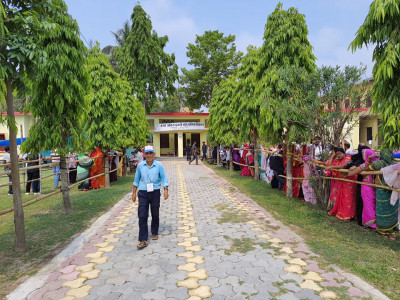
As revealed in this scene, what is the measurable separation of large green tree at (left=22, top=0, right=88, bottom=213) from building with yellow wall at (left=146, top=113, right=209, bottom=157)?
22.2 metres

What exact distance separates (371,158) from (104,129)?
8.31m

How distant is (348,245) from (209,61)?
29.2m

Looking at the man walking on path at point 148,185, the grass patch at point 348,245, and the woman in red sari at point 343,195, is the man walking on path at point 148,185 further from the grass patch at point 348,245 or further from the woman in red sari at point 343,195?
the woman in red sari at point 343,195

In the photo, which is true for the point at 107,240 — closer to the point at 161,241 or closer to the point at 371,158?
the point at 161,241

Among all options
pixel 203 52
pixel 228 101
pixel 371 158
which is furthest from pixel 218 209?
pixel 203 52

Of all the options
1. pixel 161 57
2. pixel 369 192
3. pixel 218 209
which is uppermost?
pixel 161 57

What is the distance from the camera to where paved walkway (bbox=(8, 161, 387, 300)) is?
3.13 metres

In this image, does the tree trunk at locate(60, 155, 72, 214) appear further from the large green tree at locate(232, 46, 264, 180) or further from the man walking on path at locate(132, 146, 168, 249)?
the large green tree at locate(232, 46, 264, 180)

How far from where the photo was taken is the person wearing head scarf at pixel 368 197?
5.12 m

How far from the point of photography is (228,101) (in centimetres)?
1667

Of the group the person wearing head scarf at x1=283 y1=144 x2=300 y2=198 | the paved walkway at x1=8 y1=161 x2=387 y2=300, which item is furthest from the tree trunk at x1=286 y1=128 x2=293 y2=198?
the paved walkway at x1=8 y1=161 x2=387 y2=300

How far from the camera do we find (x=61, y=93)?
6109 millimetres

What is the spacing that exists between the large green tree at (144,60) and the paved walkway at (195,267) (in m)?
21.2

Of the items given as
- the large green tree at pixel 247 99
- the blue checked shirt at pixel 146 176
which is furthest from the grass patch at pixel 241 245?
the large green tree at pixel 247 99
